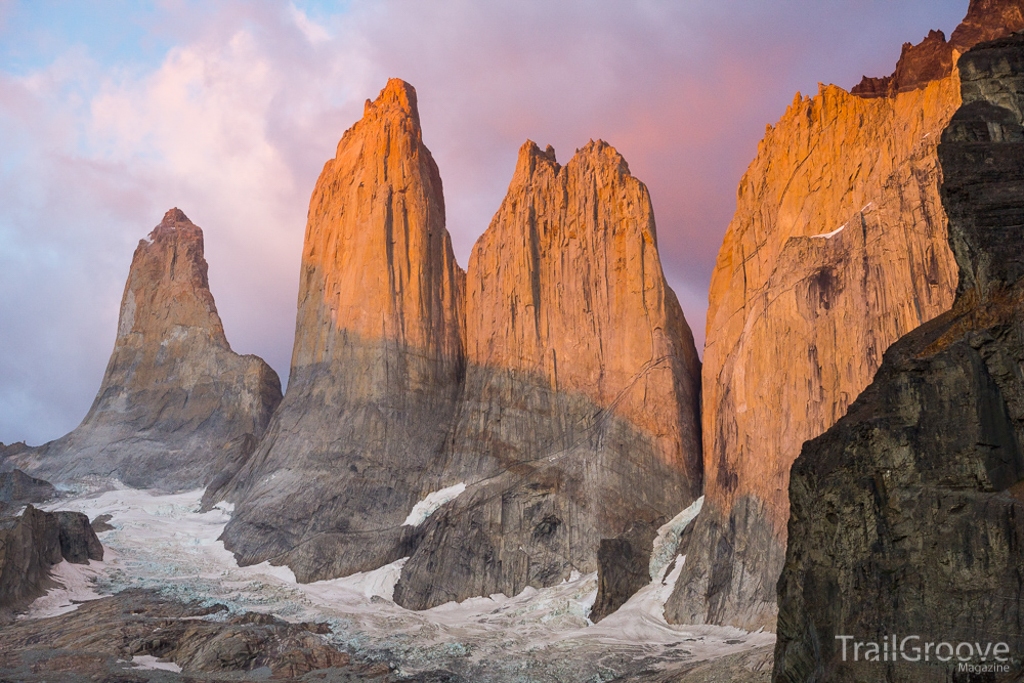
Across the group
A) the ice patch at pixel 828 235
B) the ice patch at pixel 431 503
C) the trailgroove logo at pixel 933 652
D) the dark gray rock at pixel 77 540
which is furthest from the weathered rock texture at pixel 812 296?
the dark gray rock at pixel 77 540

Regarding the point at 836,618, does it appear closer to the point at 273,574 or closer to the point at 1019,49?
the point at 1019,49

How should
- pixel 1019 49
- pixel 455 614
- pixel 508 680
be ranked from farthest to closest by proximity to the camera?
pixel 455 614 → pixel 508 680 → pixel 1019 49

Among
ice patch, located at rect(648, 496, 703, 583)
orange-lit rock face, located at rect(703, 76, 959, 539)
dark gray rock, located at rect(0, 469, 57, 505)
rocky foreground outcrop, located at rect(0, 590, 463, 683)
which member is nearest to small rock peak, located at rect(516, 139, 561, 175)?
orange-lit rock face, located at rect(703, 76, 959, 539)

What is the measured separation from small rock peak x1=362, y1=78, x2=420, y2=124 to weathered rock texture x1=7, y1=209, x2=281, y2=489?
2371cm

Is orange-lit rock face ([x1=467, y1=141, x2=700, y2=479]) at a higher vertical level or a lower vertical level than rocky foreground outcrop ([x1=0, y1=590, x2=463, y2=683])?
higher

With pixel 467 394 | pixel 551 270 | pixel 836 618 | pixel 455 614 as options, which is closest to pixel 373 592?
pixel 455 614

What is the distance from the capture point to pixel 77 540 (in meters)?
44.7

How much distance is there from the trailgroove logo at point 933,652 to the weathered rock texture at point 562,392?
981 inches

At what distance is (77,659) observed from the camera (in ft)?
96.7

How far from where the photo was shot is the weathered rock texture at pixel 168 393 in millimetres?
66938

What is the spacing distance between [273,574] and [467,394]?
14583mm

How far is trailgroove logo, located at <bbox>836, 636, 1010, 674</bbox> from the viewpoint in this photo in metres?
10.8

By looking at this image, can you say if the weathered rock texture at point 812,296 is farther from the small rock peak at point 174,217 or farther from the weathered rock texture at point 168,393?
the small rock peak at point 174,217

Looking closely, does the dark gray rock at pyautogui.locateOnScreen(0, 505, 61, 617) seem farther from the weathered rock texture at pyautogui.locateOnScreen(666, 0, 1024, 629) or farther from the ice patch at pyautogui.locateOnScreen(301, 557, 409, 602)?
the weathered rock texture at pyautogui.locateOnScreen(666, 0, 1024, 629)
